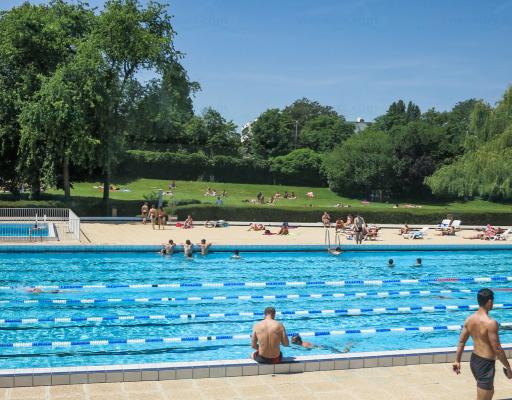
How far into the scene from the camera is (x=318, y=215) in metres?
34.3

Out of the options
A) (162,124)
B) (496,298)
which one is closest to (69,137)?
(162,124)

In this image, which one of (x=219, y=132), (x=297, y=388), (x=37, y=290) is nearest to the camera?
(x=297, y=388)

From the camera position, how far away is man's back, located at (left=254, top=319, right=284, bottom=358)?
8.00 metres

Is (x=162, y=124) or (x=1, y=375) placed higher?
(x=162, y=124)

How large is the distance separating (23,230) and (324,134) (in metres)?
63.8

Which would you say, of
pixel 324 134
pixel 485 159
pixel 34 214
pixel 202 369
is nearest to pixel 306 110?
pixel 324 134

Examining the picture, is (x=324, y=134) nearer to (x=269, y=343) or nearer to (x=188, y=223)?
(x=188, y=223)

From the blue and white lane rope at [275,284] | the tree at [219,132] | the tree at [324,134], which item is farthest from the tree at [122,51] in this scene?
the tree at [324,134]

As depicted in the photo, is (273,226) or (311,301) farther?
(273,226)

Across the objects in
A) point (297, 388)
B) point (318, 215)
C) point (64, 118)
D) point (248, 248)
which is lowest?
point (297, 388)

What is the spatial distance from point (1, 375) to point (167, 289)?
9.32 m

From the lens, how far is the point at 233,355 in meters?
11.0

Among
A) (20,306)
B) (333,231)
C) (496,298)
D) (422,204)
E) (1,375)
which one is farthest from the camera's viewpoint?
(422,204)

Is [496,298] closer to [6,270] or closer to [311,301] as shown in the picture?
[311,301]
